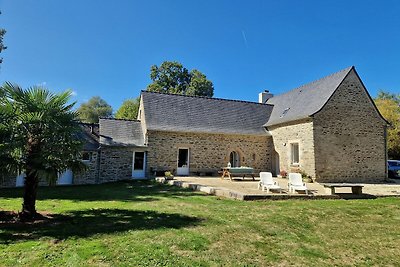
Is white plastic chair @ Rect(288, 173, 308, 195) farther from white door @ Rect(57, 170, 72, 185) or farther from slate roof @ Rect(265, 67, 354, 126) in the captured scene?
white door @ Rect(57, 170, 72, 185)

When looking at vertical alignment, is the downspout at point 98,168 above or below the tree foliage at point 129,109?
below

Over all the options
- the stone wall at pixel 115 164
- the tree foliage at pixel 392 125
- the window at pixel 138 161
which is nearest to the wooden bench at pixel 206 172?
the window at pixel 138 161

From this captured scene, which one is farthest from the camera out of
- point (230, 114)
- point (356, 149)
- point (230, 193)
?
point (230, 114)

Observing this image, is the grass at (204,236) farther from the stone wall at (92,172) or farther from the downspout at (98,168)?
the downspout at (98,168)

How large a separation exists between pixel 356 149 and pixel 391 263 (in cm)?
1457

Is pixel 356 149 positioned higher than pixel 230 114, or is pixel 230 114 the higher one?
pixel 230 114

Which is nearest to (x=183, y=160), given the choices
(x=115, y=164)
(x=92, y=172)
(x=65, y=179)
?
(x=115, y=164)

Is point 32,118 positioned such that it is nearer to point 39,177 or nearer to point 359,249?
point 39,177

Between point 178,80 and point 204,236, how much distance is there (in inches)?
1525

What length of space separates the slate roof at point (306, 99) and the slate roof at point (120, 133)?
10212mm

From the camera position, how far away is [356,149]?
1703 cm

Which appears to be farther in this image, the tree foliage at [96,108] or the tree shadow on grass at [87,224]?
the tree foliage at [96,108]

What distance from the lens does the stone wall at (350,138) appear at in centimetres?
1614

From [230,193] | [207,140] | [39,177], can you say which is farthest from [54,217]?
[207,140]
